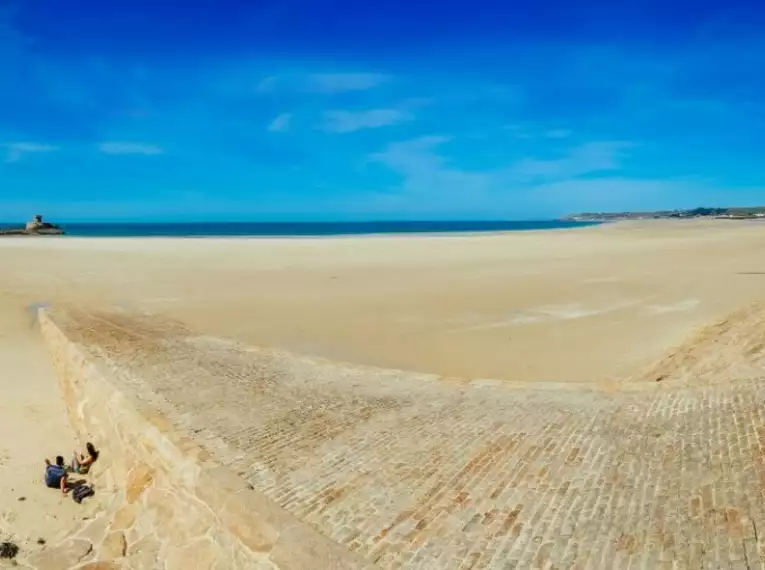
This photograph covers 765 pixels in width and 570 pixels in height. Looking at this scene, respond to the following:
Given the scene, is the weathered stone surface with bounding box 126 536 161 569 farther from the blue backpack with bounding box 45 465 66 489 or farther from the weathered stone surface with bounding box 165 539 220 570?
the blue backpack with bounding box 45 465 66 489

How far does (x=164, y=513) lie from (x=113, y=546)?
0.87 m

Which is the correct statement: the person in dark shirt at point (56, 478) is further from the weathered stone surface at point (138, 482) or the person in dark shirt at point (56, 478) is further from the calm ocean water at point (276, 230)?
the calm ocean water at point (276, 230)

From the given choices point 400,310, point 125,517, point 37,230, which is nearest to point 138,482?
point 125,517

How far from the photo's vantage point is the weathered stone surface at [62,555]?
7172 mm

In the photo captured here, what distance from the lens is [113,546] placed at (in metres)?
7.38

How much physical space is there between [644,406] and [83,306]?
18.8 metres

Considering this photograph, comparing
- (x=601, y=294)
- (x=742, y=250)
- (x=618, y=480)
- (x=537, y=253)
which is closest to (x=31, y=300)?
(x=601, y=294)

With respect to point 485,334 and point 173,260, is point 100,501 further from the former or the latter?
point 173,260

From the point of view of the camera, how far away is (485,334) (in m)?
16.8

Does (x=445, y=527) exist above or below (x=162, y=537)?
above

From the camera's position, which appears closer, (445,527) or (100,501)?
(445,527)

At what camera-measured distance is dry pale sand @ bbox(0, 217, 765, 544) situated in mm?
12438

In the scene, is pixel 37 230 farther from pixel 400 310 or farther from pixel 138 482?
pixel 138 482

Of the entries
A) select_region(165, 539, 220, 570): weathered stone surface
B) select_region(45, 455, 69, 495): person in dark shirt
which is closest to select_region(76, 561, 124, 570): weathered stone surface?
select_region(165, 539, 220, 570): weathered stone surface
